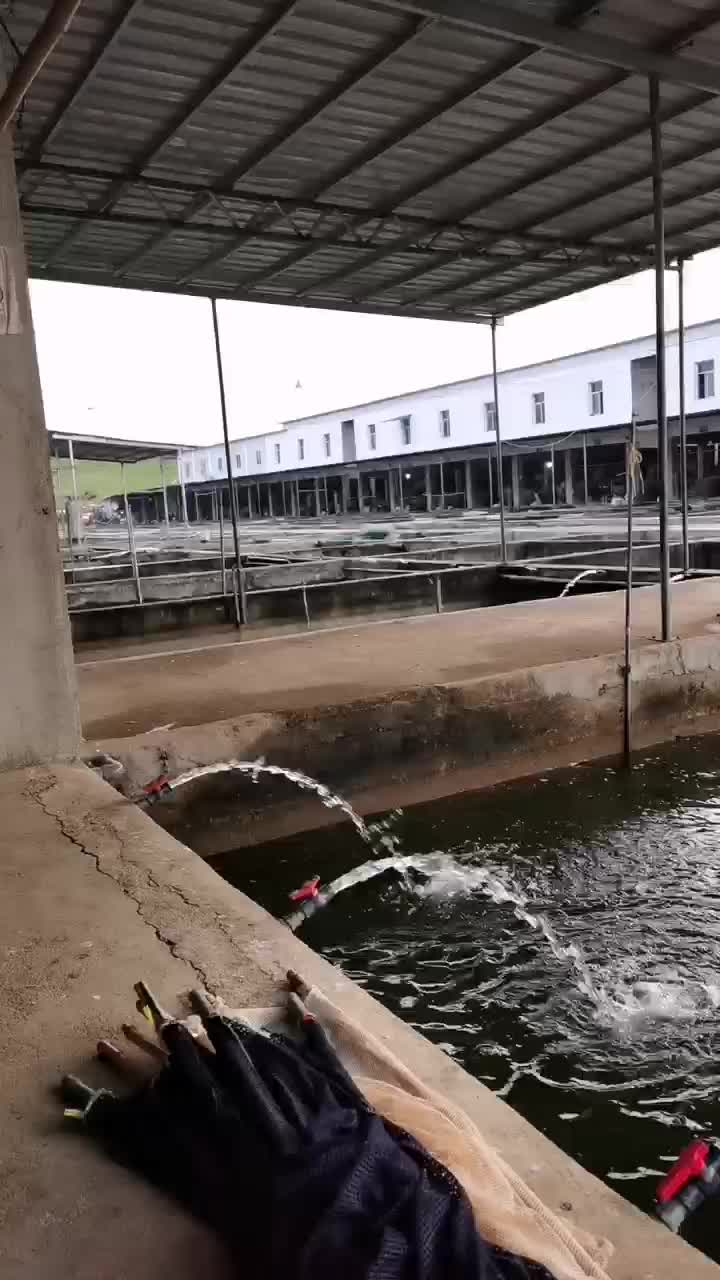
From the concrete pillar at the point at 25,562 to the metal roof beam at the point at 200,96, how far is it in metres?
2.62

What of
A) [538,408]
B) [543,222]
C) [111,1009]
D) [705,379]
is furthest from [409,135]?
[538,408]

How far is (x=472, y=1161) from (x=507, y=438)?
45111mm

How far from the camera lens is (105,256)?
12.0 m

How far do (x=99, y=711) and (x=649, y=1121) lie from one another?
4.99 m

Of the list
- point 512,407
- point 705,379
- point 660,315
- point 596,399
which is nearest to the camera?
point 660,315

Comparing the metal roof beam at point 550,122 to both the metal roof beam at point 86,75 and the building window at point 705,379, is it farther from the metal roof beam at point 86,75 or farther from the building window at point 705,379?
the building window at point 705,379

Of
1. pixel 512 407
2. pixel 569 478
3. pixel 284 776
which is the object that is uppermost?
pixel 512 407

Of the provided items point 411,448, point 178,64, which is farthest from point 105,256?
point 411,448

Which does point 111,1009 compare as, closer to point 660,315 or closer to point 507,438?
point 660,315

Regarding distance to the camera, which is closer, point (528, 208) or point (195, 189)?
point (195, 189)

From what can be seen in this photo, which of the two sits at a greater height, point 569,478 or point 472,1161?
point 569,478

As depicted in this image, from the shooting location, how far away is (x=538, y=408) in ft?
146

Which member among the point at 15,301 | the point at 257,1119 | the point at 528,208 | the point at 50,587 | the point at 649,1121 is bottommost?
the point at 649,1121

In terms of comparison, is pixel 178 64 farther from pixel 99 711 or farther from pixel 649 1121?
pixel 649 1121
